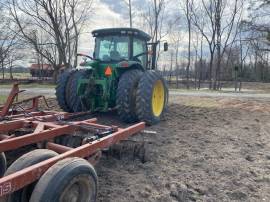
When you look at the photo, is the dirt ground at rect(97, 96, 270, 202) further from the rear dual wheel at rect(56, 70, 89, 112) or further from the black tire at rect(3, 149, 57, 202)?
the rear dual wheel at rect(56, 70, 89, 112)

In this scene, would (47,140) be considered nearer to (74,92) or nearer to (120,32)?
(74,92)

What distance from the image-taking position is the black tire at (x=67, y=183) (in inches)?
115

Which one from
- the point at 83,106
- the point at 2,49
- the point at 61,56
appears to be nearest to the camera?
the point at 83,106

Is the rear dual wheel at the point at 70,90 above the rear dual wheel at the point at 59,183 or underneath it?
above

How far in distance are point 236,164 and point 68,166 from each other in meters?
3.20

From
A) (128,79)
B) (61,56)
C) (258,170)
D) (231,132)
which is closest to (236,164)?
(258,170)

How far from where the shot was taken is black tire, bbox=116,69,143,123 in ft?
24.1

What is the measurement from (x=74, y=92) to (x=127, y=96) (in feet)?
5.32

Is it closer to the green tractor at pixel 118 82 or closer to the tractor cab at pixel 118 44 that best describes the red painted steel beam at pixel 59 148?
the green tractor at pixel 118 82

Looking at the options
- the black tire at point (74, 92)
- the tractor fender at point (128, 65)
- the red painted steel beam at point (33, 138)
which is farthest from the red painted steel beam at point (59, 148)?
the black tire at point (74, 92)

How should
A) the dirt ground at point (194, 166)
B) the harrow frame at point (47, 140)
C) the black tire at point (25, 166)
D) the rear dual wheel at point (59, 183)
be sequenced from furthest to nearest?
the dirt ground at point (194, 166)
the black tire at point (25, 166)
the rear dual wheel at point (59, 183)
the harrow frame at point (47, 140)

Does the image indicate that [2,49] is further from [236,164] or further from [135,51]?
[236,164]

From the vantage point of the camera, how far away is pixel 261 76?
5231cm

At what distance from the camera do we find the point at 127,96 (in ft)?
24.1
